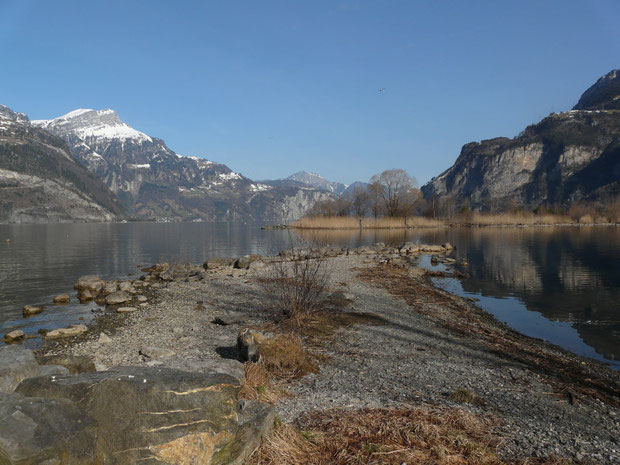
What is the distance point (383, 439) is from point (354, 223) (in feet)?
289

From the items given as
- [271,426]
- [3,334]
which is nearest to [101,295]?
[3,334]

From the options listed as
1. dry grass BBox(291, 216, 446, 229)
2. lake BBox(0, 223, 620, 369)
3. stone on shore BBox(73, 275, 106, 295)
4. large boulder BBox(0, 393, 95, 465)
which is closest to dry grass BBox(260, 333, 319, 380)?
large boulder BBox(0, 393, 95, 465)

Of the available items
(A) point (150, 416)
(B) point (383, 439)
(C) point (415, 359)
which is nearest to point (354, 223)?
(C) point (415, 359)

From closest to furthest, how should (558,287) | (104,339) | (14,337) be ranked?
(104,339) < (14,337) < (558,287)

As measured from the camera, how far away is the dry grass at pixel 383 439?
443 centimetres

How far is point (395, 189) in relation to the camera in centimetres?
9688

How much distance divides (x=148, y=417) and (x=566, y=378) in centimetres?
941

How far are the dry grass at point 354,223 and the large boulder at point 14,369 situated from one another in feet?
263

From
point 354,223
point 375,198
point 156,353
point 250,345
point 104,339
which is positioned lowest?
point 104,339

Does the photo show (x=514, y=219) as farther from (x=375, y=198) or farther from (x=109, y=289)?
(x=109, y=289)

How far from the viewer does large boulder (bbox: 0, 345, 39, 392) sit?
4.16 m

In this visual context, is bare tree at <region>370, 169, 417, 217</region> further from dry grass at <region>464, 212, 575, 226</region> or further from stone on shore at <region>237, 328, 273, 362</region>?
stone on shore at <region>237, 328, 273, 362</region>

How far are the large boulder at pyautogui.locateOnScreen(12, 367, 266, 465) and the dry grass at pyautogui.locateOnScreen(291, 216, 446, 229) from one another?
80938mm

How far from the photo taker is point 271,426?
4555mm
